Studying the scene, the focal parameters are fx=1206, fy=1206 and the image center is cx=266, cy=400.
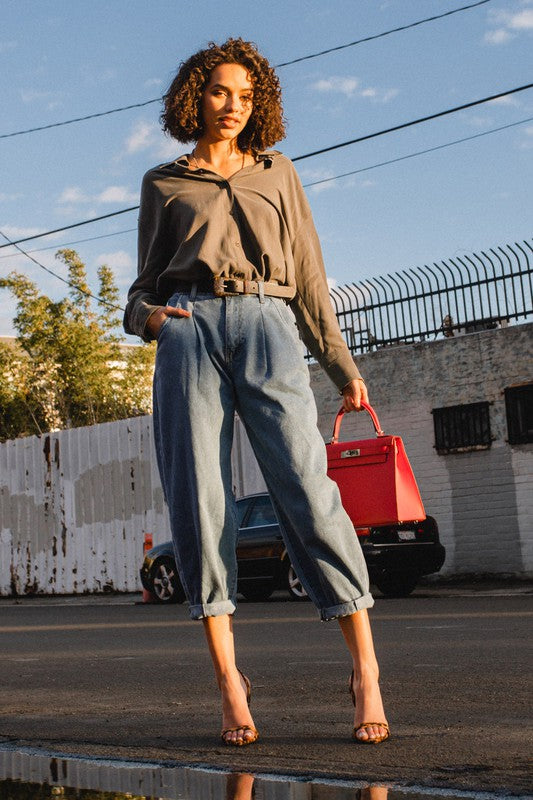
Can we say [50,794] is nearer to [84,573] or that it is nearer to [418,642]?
[418,642]

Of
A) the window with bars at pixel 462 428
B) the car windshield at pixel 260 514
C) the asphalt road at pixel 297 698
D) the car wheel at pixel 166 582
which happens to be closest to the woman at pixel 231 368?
the asphalt road at pixel 297 698

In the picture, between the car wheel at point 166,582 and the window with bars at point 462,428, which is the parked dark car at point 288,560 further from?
the window with bars at point 462,428

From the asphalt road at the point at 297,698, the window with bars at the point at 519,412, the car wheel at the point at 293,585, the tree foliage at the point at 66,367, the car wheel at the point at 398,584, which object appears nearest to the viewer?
the asphalt road at the point at 297,698

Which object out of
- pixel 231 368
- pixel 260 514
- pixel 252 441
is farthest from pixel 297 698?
pixel 260 514

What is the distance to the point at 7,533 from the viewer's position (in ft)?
70.1

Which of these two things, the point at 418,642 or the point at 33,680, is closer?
the point at 33,680

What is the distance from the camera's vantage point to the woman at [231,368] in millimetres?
3574

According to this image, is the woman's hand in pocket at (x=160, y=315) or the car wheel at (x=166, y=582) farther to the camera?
the car wheel at (x=166, y=582)

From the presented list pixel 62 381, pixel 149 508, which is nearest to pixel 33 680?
pixel 149 508

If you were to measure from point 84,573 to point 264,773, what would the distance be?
17.2m

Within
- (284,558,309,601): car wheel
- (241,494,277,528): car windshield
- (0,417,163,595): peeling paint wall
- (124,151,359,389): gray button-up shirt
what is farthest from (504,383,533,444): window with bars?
(124,151,359,389): gray button-up shirt

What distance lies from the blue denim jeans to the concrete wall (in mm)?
13310

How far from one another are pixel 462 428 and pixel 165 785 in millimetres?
14800

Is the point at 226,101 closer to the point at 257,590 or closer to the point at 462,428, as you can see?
the point at 257,590
